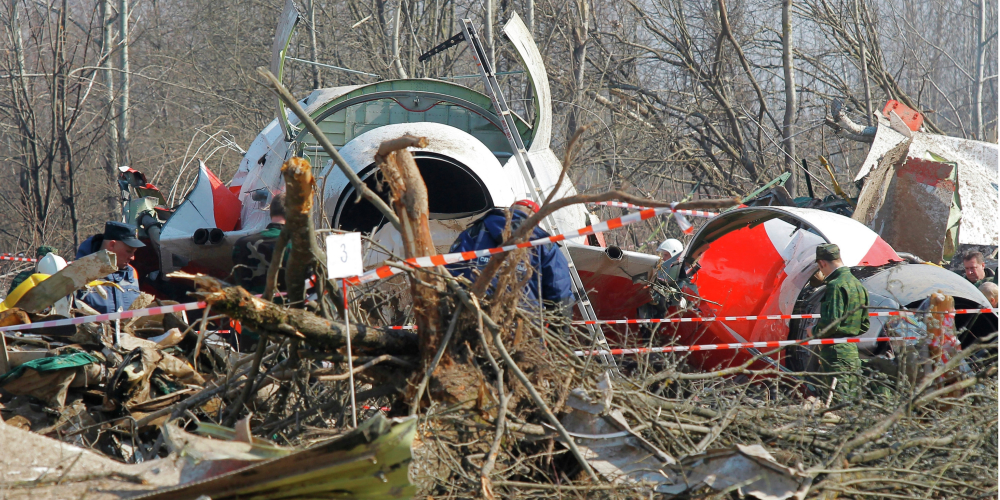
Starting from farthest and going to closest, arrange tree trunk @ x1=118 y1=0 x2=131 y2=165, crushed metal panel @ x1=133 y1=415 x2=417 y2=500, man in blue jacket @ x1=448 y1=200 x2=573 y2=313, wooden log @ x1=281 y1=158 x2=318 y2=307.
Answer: tree trunk @ x1=118 y1=0 x2=131 y2=165, man in blue jacket @ x1=448 y1=200 x2=573 y2=313, wooden log @ x1=281 y1=158 x2=318 y2=307, crushed metal panel @ x1=133 y1=415 x2=417 y2=500

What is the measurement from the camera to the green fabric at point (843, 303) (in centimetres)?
558

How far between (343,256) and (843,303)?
12.6ft

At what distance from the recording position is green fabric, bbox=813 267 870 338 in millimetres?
5578

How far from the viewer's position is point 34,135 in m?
11.2

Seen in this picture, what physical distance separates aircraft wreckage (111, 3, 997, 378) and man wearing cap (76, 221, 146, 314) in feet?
2.42

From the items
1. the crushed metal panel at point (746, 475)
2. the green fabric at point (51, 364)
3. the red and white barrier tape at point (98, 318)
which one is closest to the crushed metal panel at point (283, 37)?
the red and white barrier tape at point (98, 318)

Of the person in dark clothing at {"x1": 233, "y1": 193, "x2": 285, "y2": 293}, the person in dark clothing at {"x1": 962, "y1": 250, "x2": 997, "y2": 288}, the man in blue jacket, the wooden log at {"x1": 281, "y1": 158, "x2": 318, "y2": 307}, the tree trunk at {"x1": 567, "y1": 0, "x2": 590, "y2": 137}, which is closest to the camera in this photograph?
the wooden log at {"x1": 281, "y1": 158, "x2": 318, "y2": 307}

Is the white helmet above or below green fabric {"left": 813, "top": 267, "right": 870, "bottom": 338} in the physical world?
above

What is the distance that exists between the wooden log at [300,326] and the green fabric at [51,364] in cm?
158

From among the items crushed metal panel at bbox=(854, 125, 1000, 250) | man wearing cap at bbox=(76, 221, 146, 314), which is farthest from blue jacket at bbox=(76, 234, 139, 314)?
crushed metal panel at bbox=(854, 125, 1000, 250)

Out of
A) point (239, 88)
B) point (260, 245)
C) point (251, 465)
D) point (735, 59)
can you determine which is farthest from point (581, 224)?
point (239, 88)

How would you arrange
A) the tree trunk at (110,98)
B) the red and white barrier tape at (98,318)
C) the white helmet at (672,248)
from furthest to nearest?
the tree trunk at (110,98) → the white helmet at (672,248) → the red and white barrier tape at (98,318)

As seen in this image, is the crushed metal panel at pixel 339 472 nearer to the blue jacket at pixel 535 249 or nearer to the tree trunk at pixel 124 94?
the blue jacket at pixel 535 249

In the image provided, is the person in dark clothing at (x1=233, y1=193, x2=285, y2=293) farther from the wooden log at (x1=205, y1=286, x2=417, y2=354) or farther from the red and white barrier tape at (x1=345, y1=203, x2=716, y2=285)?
the wooden log at (x1=205, y1=286, x2=417, y2=354)
